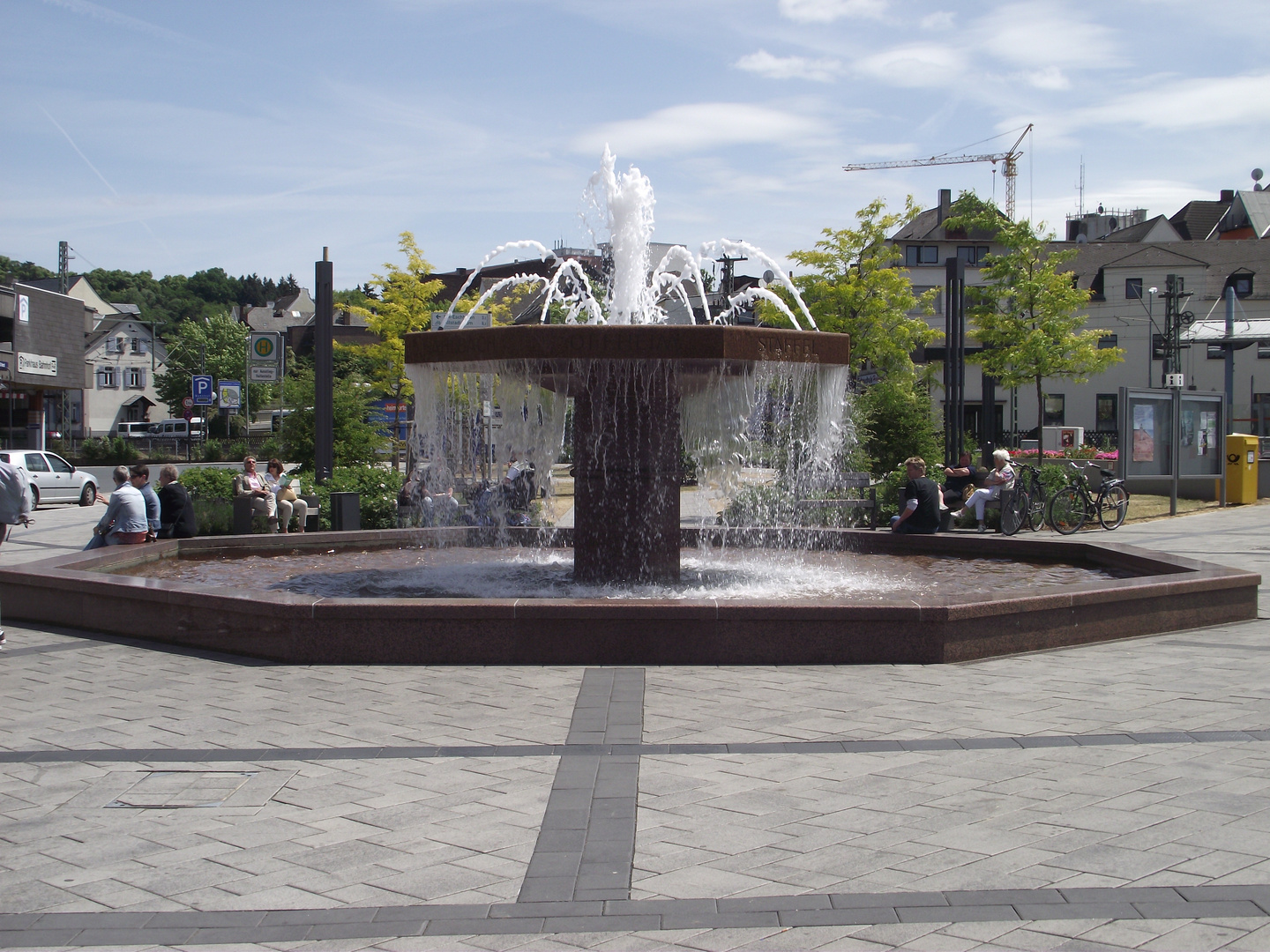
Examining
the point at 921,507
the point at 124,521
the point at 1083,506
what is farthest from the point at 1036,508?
the point at 124,521

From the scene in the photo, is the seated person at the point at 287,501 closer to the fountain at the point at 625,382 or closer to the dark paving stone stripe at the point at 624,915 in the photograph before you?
the fountain at the point at 625,382

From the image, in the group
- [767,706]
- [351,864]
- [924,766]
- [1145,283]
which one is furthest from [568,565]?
[1145,283]

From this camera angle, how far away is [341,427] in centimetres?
2512

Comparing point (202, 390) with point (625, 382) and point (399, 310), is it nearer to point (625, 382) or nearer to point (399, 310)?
point (399, 310)

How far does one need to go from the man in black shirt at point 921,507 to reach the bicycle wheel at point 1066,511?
4.88 metres

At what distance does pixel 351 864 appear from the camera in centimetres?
427

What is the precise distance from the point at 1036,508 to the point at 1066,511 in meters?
0.62

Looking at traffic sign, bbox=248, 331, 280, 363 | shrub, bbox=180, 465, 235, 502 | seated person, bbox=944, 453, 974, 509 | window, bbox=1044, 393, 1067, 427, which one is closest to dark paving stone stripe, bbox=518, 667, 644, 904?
shrub, bbox=180, 465, 235, 502

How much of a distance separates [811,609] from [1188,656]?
295cm

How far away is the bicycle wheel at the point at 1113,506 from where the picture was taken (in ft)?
61.5

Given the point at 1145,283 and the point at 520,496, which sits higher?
the point at 1145,283

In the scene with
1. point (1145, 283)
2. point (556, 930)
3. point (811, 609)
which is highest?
point (1145, 283)

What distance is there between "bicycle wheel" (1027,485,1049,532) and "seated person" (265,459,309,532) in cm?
1113

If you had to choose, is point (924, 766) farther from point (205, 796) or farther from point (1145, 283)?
point (1145, 283)
